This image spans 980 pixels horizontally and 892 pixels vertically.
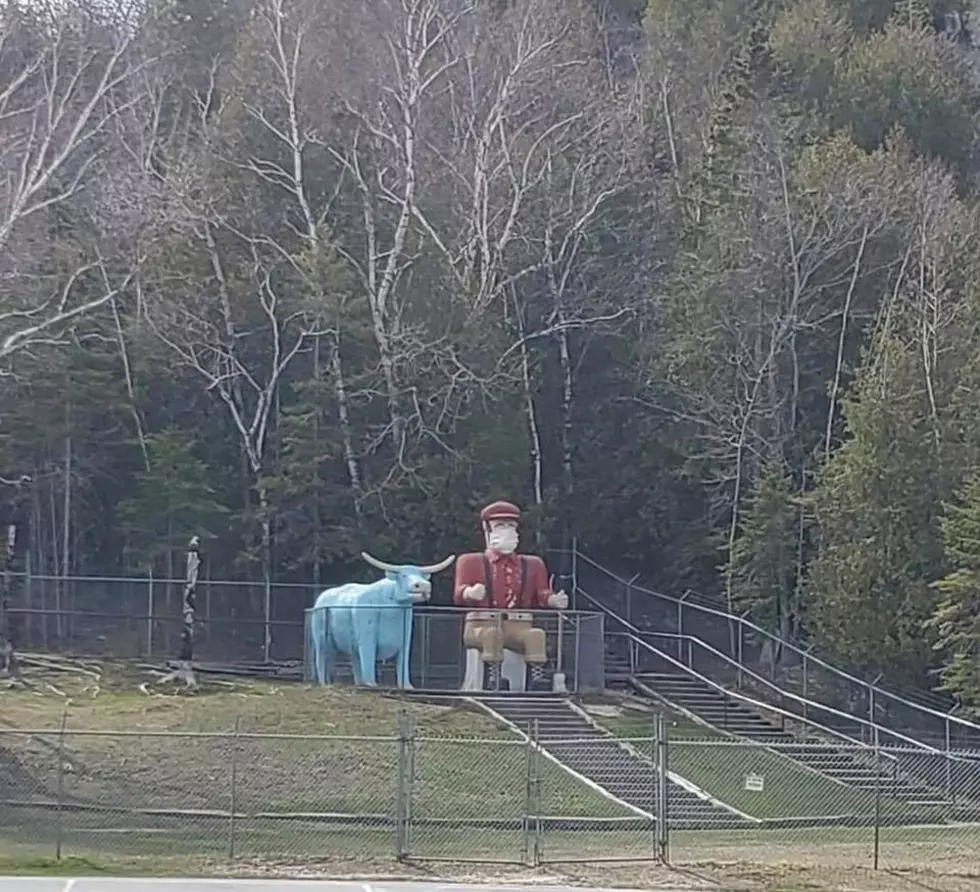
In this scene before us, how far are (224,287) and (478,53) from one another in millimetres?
9382

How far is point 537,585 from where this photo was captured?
38.9 m

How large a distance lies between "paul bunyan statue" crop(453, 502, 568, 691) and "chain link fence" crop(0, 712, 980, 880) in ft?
12.3

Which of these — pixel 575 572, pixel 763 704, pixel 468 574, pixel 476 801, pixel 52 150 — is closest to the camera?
pixel 476 801

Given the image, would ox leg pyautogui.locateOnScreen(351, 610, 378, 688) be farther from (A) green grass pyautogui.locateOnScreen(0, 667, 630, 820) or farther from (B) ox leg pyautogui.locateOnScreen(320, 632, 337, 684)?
(A) green grass pyautogui.locateOnScreen(0, 667, 630, 820)

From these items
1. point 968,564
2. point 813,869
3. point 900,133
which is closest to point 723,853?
point 813,869

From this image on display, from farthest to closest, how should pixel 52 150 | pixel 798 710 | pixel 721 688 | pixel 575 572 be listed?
pixel 575 572 < pixel 52 150 < pixel 721 688 < pixel 798 710

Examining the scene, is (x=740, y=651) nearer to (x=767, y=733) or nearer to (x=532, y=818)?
(x=767, y=733)

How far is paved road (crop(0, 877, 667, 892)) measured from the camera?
770 inches

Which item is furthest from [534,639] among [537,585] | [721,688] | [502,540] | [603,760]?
[603,760]

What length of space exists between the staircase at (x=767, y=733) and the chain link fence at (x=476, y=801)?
2.8 inches

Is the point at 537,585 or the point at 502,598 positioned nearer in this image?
the point at 502,598

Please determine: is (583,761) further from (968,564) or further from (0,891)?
(0,891)

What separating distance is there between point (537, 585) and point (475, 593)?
1.37 metres

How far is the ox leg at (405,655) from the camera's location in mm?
37594
